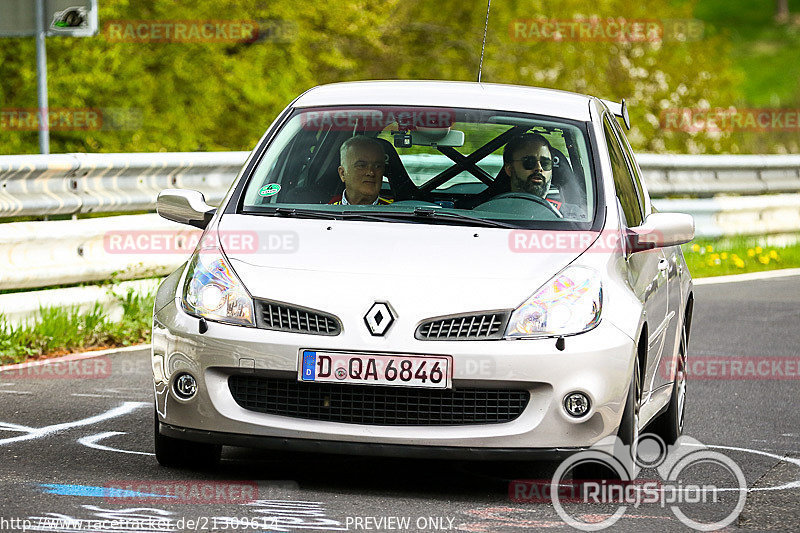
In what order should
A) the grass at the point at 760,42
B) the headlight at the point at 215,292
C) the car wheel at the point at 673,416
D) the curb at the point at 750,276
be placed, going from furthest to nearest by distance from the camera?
the grass at the point at 760,42, the curb at the point at 750,276, the car wheel at the point at 673,416, the headlight at the point at 215,292

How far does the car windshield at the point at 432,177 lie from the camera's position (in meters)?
6.56

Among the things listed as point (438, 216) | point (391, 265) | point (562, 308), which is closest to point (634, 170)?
point (438, 216)

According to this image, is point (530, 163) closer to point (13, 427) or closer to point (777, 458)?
point (777, 458)

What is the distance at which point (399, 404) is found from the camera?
5758 millimetres

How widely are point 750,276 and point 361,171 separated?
29.4 ft

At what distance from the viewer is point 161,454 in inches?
247

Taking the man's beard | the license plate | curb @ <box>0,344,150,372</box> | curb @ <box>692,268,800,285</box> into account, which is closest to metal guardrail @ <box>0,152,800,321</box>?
curb @ <box>0,344,150,372</box>

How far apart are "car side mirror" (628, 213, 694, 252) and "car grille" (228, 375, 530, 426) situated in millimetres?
1076

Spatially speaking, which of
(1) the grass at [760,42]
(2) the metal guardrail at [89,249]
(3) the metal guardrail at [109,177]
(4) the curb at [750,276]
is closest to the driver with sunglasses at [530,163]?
(3) the metal guardrail at [109,177]

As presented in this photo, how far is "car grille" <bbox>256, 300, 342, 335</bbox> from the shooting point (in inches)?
227

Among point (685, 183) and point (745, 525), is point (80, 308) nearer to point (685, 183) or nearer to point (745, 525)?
point (745, 525)

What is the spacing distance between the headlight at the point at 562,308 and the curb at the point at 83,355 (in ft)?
13.4

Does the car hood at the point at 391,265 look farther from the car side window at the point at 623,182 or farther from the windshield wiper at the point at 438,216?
the car side window at the point at 623,182

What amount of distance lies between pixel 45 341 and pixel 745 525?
5007 mm
